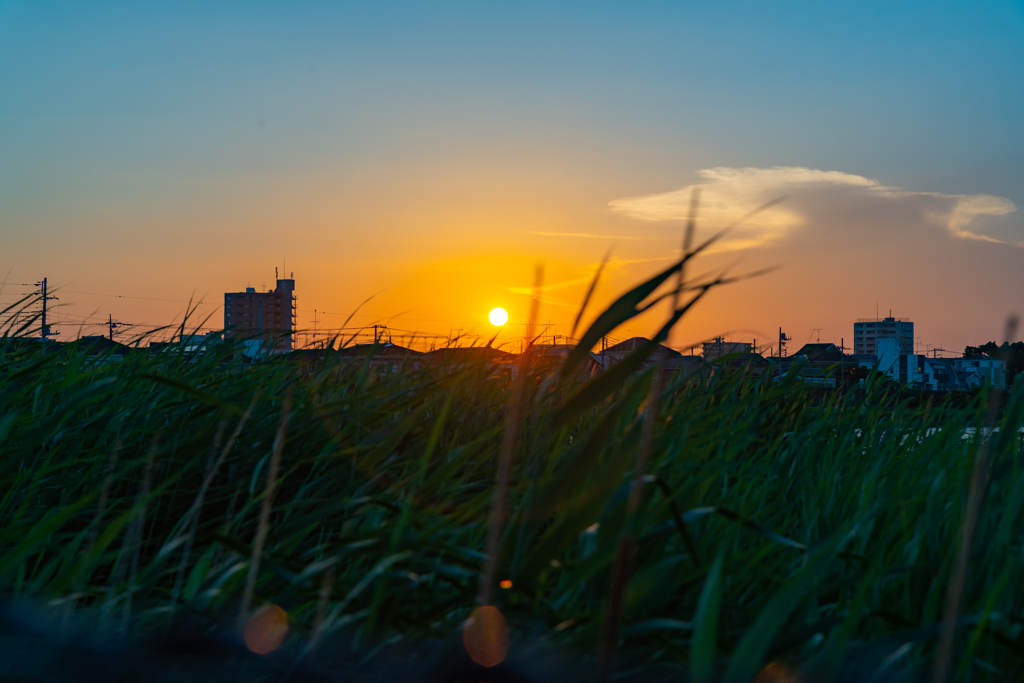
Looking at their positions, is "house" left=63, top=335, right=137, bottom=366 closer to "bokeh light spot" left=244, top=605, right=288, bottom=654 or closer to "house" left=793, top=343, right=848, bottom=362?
"bokeh light spot" left=244, top=605, right=288, bottom=654

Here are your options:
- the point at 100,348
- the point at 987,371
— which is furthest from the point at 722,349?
the point at 100,348

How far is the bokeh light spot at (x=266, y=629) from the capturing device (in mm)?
1268

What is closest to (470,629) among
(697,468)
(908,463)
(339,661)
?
(339,661)

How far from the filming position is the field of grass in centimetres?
125

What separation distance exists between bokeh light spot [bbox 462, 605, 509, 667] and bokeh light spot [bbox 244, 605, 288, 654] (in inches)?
14.3

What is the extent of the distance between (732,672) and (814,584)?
516mm

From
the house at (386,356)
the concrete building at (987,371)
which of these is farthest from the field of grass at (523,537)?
the house at (386,356)

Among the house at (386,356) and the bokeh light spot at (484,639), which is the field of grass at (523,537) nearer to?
the bokeh light spot at (484,639)

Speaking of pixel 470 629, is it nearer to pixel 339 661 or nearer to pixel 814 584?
pixel 339 661

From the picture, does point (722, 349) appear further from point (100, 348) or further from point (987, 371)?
point (100, 348)

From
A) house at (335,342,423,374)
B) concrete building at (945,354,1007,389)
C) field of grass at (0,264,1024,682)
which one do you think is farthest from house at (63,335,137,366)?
concrete building at (945,354,1007,389)

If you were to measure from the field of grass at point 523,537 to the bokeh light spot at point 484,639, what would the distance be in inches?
1.1

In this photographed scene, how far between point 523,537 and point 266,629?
0.51 meters

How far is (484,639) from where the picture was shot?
1.22 m
